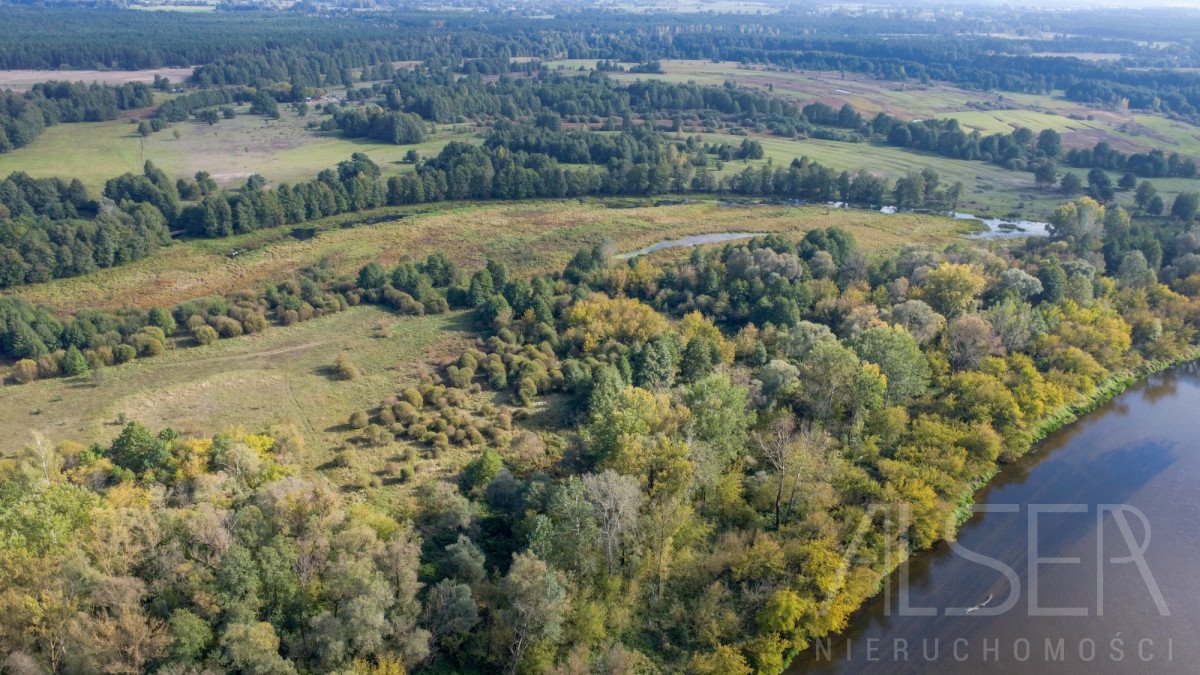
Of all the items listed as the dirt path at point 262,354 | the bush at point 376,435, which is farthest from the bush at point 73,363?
the bush at point 376,435

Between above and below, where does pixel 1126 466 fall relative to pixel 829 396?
below

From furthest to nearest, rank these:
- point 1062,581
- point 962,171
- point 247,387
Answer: point 962,171 → point 247,387 → point 1062,581

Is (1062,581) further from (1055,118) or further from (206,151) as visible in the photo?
(1055,118)

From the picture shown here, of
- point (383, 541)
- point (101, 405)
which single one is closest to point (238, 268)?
point (101, 405)

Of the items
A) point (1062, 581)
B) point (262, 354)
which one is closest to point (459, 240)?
point (262, 354)

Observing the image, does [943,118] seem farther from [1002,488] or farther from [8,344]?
[8,344]

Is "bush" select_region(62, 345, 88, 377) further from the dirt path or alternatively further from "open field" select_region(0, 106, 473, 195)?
"open field" select_region(0, 106, 473, 195)
